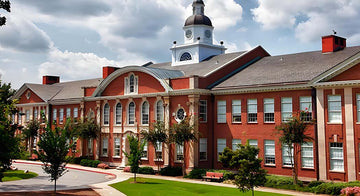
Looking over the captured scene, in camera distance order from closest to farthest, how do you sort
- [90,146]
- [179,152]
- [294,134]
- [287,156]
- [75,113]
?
[294,134], [287,156], [179,152], [90,146], [75,113]

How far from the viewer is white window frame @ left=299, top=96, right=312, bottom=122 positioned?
29.6m

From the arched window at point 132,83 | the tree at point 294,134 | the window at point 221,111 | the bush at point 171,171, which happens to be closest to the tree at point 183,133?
the bush at point 171,171

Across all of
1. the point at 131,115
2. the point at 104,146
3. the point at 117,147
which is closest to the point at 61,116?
the point at 104,146

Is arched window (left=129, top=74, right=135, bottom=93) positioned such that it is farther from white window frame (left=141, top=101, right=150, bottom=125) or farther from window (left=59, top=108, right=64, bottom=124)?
window (left=59, top=108, right=64, bottom=124)

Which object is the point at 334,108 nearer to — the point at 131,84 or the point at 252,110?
the point at 252,110

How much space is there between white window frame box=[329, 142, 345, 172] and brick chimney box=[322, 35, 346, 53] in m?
9.98

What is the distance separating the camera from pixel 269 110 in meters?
32.1

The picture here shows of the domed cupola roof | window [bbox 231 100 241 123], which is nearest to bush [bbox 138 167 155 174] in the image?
window [bbox 231 100 241 123]

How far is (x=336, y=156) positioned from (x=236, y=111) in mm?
8972

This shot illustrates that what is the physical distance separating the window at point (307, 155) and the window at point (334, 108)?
2.52 meters

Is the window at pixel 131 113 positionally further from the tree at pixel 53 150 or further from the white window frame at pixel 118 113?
the tree at pixel 53 150

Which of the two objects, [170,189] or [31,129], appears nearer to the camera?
[170,189]

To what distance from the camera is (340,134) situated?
2800 cm

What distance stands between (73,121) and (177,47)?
1452 centimetres
